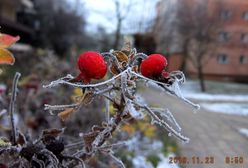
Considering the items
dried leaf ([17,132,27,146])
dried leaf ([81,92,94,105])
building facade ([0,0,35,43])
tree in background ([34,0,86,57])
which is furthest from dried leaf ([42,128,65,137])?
tree in background ([34,0,86,57])

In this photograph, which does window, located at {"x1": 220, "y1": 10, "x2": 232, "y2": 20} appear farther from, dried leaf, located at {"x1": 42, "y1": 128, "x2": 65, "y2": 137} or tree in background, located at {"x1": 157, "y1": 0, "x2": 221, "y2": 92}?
dried leaf, located at {"x1": 42, "y1": 128, "x2": 65, "y2": 137}

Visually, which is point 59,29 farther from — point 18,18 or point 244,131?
point 244,131

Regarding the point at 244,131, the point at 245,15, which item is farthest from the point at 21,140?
the point at 245,15

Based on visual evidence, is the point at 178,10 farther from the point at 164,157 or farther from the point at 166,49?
the point at 164,157

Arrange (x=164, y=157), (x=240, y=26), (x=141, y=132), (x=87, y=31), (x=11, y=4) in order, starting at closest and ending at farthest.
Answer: (x=164, y=157) → (x=141, y=132) → (x=11, y=4) → (x=240, y=26) → (x=87, y=31)

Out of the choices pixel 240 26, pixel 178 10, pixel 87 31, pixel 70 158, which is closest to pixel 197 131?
pixel 70 158

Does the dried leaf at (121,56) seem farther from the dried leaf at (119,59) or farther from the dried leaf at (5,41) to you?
the dried leaf at (5,41)

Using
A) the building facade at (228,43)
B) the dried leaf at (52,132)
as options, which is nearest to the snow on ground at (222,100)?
the building facade at (228,43)
